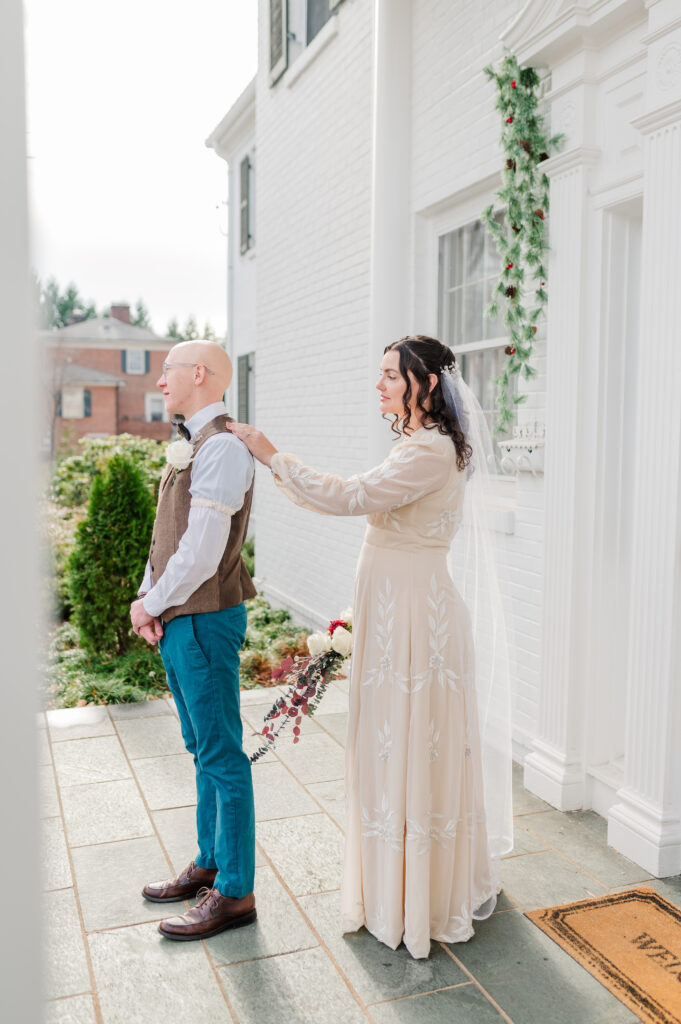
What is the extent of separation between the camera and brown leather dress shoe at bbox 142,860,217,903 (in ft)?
9.95

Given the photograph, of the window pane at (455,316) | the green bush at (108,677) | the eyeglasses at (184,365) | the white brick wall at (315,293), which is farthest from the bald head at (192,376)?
the white brick wall at (315,293)

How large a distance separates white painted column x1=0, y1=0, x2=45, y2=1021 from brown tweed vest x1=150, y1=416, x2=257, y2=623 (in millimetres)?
2141

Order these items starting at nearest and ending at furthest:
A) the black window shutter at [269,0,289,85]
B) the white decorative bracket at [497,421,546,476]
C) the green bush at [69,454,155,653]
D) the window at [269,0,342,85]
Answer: the white decorative bracket at [497,421,546,476]
the green bush at [69,454,155,653]
the window at [269,0,342,85]
the black window shutter at [269,0,289,85]

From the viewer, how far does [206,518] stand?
262 centimetres

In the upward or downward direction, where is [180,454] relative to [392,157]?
downward

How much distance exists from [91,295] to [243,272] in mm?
11340

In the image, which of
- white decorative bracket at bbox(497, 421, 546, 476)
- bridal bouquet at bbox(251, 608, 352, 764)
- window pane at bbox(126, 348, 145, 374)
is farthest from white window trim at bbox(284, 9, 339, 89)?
window pane at bbox(126, 348, 145, 374)

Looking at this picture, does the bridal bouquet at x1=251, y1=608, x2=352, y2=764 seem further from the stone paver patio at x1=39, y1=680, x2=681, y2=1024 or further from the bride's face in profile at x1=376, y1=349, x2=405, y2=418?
the bride's face in profile at x1=376, y1=349, x2=405, y2=418

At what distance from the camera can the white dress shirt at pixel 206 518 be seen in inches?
103

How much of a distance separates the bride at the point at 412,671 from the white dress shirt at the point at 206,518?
0.34ft

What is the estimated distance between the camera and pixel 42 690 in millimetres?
590

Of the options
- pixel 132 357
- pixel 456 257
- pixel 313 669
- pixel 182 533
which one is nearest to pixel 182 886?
pixel 313 669

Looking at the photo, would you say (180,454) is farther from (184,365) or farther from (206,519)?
(184,365)

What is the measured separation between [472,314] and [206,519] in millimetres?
3009
